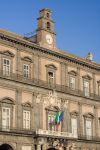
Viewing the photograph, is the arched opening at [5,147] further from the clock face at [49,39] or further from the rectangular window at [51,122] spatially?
the clock face at [49,39]

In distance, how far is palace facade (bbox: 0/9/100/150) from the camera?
44844 millimetres

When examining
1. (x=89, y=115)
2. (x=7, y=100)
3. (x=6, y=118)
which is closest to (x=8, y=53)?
(x=7, y=100)

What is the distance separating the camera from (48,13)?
53.1 metres

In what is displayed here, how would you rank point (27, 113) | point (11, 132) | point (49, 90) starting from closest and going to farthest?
point (11, 132)
point (27, 113)
point (49, 90)

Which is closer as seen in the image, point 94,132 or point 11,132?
point 11,132

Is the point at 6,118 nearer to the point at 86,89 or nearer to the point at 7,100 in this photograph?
the point at 7,100

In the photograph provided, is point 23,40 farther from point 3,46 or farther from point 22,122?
point 22,122

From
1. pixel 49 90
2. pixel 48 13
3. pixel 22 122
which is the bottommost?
pixel 22 122

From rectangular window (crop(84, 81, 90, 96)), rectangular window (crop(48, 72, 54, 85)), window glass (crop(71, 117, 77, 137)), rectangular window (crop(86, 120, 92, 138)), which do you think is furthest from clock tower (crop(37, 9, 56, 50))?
rectangular window (crop(86, 120, 92, 138))

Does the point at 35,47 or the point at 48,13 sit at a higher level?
the point at 48,13

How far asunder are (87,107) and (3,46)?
15.9m

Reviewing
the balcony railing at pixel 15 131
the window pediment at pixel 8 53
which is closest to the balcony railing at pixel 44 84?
the window pediment at pixel 8 53

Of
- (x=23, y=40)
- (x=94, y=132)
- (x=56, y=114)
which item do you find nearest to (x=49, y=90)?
(x=56, y=114)

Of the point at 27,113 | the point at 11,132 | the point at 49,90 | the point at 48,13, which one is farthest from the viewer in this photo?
the point at 48,13
